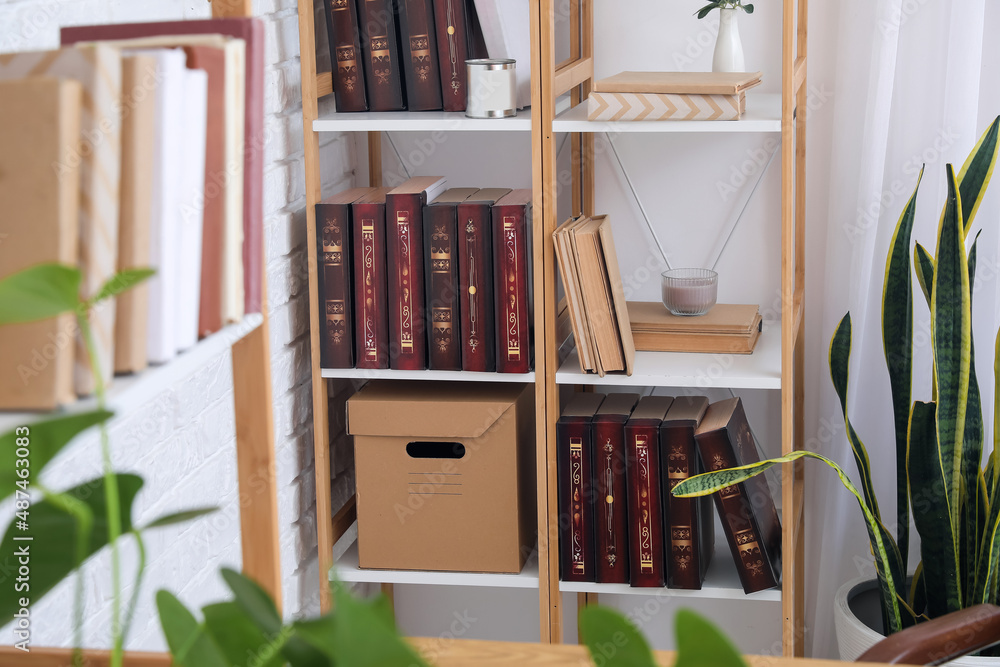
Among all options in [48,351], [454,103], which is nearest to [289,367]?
[454,103]

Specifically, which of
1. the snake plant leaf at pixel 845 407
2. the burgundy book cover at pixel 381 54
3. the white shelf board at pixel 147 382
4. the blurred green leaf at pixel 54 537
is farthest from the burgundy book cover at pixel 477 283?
the blurred green leaf at pixel 54 537

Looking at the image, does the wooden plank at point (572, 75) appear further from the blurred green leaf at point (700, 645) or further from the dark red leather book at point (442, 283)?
the blurred green leaf at point (700, 645)

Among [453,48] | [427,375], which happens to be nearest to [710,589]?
[427,375]

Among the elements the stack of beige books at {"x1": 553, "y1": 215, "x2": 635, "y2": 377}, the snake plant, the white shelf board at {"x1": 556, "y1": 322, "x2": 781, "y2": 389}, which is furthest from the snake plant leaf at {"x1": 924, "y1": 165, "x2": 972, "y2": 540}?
the stack of beige books at {"x1": 553, "y1": 215, "x2": 635, "y2": 377}

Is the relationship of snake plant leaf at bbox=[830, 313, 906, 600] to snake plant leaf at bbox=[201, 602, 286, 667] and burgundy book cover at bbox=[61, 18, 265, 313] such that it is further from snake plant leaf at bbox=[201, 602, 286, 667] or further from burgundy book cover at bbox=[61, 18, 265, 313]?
snake plant leaf at bbox=[201, 602, 286, 667]

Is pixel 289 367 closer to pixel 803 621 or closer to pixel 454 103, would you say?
pixel 454 103

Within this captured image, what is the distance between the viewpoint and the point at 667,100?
156 cm

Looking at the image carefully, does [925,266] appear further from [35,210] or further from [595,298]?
[35,210]

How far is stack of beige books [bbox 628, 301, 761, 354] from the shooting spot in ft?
5.79

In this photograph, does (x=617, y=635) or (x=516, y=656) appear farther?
(x=516, y=656)

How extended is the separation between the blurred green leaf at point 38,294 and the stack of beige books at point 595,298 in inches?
47.7

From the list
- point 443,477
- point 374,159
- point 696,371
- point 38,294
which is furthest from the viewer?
point 374,159

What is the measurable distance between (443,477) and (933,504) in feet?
2.72

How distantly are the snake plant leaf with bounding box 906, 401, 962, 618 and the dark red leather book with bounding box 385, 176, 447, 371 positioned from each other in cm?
84
